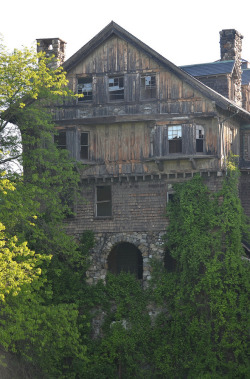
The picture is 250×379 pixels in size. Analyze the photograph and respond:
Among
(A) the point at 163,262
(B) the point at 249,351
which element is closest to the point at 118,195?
(A) the point at 163,262

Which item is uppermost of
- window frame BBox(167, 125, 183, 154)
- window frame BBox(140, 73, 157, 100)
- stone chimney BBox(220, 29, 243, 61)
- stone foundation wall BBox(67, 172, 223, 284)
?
stone chimney BBox(220, 29, 243, 61)

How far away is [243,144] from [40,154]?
42.7ft

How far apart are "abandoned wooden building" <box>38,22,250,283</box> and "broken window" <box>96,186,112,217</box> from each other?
54mm

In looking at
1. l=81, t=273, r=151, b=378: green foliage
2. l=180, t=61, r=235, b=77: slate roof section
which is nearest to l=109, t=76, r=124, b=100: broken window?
l=180, t=61, r=235, b=77: slate roof section

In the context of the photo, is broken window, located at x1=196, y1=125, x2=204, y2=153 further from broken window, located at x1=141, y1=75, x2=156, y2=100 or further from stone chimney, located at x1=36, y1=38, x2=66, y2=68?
stone chimney, located at x1=36, y1=38, x2=66, y2=68

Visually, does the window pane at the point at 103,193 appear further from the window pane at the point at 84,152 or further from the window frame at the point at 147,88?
the window frame at the point at 147,88

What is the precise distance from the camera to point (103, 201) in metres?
45.7

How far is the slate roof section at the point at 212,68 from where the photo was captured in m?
48.1

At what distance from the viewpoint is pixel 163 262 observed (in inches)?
1738

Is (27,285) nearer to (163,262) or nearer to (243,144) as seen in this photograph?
(163,262)

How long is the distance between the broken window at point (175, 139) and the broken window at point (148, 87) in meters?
2.20

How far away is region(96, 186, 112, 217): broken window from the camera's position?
150 feet

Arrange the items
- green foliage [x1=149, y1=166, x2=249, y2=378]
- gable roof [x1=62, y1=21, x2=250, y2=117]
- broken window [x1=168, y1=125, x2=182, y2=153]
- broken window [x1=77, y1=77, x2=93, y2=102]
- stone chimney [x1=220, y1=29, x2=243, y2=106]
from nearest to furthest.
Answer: green foliage [x1=149, y1=166, x2=249, y2=378] → gable roof [x1=62, y1=21, x2=250, y2=117] → broken window [x1=168, y1=125, x2=182, y2=153] → broken window [x1=77, y1=77, x2=93, y2=102] → stone chimney [x1=220, y1=29, x2=243, y2=106]

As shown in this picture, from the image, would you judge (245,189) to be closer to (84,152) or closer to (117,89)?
(117,89)
